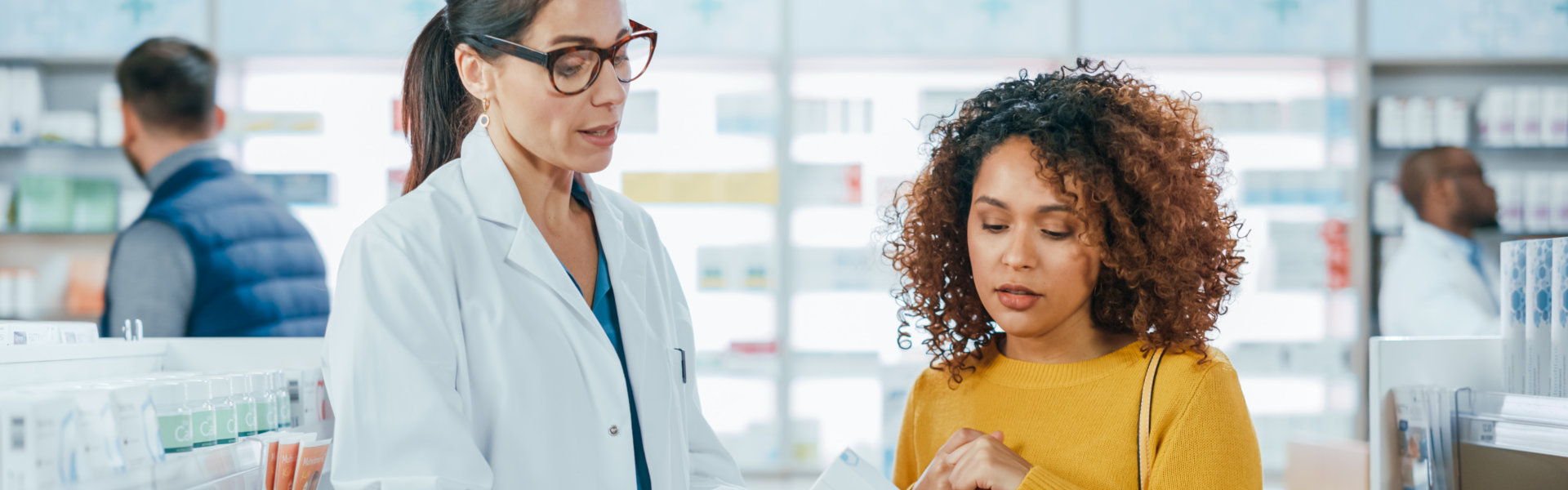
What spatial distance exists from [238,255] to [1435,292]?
3983mm

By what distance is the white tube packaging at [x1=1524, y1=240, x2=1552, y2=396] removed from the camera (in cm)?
144

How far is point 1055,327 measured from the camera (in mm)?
1315

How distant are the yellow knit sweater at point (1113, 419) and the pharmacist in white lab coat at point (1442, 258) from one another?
9.37ft

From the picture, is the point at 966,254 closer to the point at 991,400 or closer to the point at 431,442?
the point at 991,400

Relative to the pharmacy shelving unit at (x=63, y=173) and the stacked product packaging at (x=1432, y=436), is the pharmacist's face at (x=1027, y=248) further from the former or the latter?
the pharmacy shelving unit at (x=63, y=173)

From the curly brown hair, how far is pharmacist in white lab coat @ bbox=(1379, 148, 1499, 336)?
9.08 feet

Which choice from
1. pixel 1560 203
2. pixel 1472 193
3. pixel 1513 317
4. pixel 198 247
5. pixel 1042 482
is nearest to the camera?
pixel 1042 482

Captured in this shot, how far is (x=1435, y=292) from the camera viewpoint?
358 centimetres

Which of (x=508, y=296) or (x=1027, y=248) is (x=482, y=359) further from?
(x=1027, y=248)

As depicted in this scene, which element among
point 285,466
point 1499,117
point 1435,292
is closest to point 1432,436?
point 285,466

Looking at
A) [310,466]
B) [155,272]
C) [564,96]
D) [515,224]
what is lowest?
[310,466]

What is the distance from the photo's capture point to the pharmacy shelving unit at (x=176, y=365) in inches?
44.3

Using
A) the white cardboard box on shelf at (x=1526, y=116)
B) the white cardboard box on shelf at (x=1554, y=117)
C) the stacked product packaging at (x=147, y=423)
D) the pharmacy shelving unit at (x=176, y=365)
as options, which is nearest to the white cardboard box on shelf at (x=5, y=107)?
the pharmacy shelving unit at (x=176, y=365)

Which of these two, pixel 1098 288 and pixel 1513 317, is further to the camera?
pixel 1513 317
